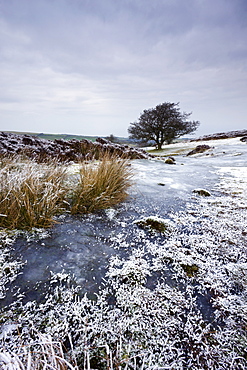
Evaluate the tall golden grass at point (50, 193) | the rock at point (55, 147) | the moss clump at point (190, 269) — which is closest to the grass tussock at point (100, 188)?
the tall golden grass at point (50, 193)

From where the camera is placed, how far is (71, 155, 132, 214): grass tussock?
221 cm

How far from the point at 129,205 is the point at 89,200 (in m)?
0.61

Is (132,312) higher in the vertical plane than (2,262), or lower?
lower

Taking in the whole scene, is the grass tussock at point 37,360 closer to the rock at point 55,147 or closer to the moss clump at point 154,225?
the moss clump at point 154,225

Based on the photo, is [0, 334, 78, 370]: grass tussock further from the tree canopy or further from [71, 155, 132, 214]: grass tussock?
the tree canopy

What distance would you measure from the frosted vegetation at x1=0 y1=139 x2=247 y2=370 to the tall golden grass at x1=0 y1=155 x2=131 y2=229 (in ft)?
0.51

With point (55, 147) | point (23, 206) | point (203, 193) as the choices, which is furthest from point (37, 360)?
Result: point (55, 147)

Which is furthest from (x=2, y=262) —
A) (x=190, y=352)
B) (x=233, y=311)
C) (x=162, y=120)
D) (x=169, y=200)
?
(x=162, y=120)

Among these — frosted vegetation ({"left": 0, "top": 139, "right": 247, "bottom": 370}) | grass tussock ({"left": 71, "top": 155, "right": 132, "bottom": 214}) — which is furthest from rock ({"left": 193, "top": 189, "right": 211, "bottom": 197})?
grass tussock ({"left": 71, "top": 155, "right": 132, "bottom": 214})

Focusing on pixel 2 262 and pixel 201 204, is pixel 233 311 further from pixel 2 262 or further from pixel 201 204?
pixel 201 204

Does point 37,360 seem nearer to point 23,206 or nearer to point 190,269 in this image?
point 190,269

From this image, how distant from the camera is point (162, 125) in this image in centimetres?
2045

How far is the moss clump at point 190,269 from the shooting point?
1.23 meters

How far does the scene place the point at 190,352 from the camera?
2.49 feet
